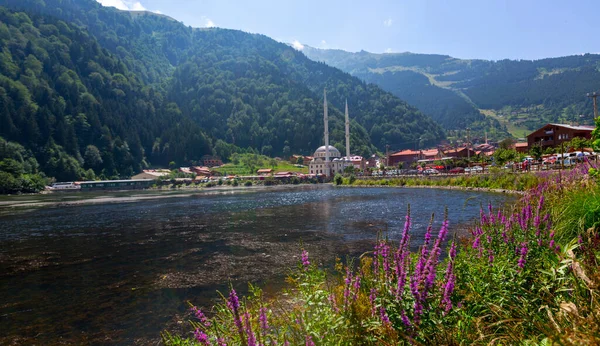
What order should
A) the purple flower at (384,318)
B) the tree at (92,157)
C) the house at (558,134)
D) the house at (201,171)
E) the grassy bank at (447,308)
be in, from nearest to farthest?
the grassy bank at (447,308), the purple flower at (384,318), the house at (558,134), the tree at (92,157), the house at (201,171)

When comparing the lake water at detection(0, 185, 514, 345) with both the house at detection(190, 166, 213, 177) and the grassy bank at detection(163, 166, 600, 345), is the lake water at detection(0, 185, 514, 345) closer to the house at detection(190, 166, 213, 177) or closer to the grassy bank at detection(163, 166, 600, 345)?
the grassy bank at detection(163, 166, 600, 345)

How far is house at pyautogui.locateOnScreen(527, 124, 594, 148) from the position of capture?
73312 mm

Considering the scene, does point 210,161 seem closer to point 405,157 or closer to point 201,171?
point 201,171

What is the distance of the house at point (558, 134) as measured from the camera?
73.3 meters

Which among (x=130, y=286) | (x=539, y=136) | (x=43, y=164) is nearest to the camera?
(x=130, y=286)

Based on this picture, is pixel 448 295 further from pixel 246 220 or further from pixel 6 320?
pixel 246 220

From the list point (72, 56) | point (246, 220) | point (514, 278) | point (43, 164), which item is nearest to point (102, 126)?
point (43, 164)

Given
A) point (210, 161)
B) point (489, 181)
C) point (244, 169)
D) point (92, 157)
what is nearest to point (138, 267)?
point (489, 181)

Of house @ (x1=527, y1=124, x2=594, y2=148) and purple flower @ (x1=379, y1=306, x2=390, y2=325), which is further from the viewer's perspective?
house @ (x1=527, y1=124, x2=594, y2=148)

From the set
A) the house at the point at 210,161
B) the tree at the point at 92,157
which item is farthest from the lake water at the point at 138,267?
the house at the point at 210,161

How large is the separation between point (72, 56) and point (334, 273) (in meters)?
228

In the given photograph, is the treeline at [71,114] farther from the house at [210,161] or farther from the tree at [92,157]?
the house at [210,161]

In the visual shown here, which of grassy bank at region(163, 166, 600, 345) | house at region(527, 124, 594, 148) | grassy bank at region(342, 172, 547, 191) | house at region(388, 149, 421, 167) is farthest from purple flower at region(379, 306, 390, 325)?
house at region(388, 149, 421, 167)

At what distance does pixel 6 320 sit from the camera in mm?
9648
